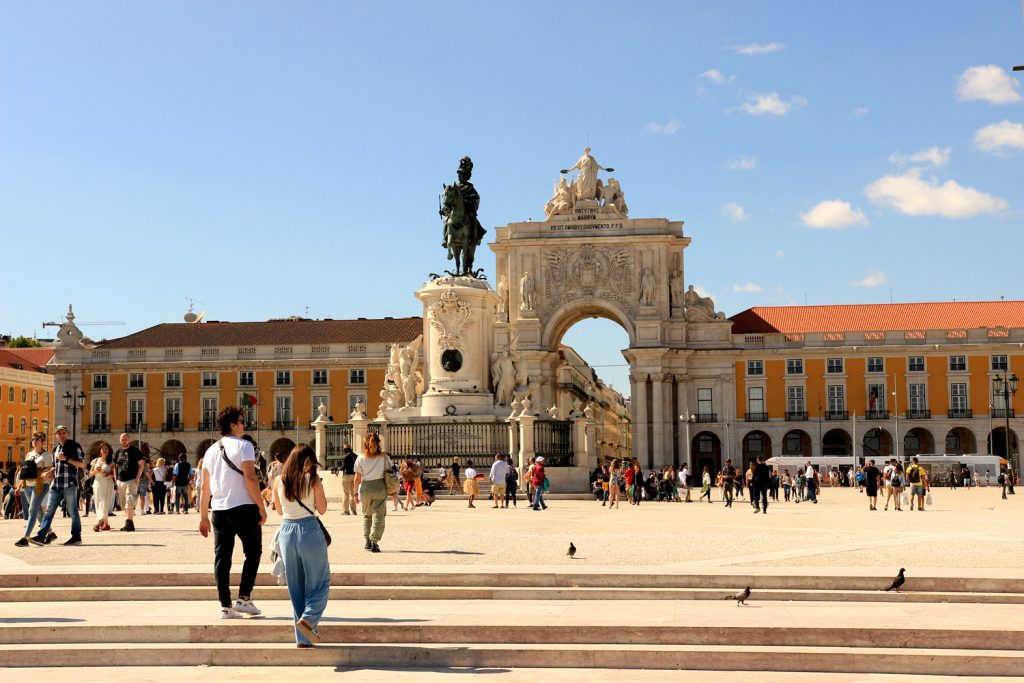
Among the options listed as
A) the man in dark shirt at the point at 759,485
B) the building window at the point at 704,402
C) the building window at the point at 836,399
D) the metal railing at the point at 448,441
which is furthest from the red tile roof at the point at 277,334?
the man in dark shirt at the point at 759,485

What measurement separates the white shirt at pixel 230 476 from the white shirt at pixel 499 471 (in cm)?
1876

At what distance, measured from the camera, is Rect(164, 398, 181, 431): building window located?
87250 mm

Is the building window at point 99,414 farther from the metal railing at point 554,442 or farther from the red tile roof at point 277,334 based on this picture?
the metal railing at point 554,442

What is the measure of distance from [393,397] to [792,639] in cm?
2432

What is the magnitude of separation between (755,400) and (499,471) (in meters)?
59.1

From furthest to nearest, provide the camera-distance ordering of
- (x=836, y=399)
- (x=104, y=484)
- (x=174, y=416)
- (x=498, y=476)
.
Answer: (x=174, y=416)
(x=836, y=399)
(x=498, y=476)
(x=104, y=484)

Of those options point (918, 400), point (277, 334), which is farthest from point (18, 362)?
point (918, 400)

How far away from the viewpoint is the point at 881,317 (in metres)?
88.1

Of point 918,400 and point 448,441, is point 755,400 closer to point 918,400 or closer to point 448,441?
point 918,400

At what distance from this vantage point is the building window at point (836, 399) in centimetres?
8469

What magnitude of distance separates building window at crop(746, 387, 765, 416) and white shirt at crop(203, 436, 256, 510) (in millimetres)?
77551

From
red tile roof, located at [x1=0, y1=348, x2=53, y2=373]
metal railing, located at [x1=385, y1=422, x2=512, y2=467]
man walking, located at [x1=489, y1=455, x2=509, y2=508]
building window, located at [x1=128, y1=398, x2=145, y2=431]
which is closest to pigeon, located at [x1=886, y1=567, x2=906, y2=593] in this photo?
man walking, located at [x1=489, y1=455, x2=509, y2=508]

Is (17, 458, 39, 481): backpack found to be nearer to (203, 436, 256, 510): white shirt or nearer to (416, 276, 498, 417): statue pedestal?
(203, 436, 256, 510): white shirt

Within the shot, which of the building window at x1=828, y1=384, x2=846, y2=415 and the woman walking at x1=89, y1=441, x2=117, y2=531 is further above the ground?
the building window at x1=828, y1=384, x2=846, y2=415
